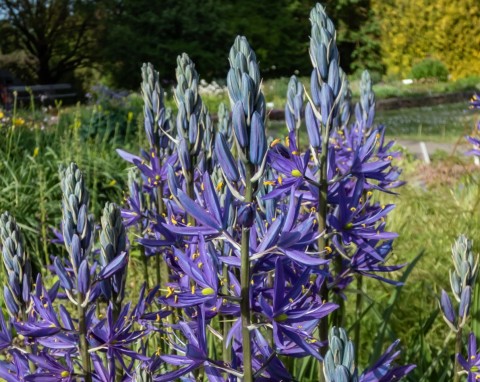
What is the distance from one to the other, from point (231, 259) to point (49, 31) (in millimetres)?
38741

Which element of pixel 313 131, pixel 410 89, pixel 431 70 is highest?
pixel 313 131

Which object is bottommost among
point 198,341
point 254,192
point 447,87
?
point 447,87

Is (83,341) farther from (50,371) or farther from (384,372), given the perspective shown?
(384,372)

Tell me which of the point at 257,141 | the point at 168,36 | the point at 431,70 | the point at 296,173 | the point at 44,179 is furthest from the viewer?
the point at 168,36


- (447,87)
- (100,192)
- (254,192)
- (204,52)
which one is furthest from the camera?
(204,52)

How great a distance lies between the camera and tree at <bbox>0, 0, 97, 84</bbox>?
34.5m

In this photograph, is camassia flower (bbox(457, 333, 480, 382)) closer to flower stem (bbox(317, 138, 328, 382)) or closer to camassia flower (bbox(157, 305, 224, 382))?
flower stem (bbox(317, 138, 328, 382))

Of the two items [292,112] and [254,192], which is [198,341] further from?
[292,112]

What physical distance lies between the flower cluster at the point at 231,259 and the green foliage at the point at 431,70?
26006mm

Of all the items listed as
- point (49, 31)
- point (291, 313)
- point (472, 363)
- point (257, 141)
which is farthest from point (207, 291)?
point (49, 31)

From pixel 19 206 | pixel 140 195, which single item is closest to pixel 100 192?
pixel 19 206

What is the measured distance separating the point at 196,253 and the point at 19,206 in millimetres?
4289

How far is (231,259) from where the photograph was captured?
1281 mm

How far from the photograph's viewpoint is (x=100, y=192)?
6.55 metres
